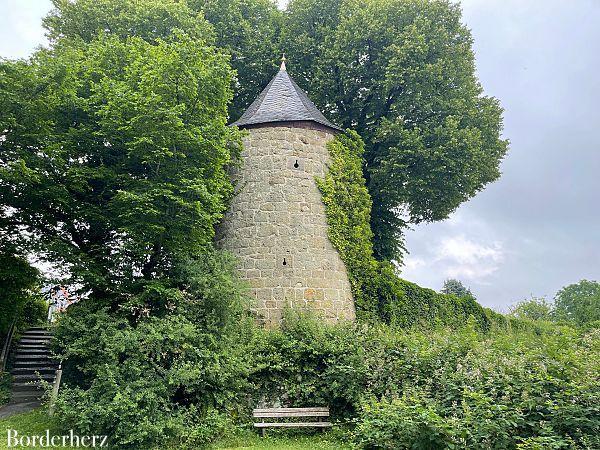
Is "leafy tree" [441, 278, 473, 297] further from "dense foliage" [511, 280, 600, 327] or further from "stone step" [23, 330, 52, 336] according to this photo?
"stone step" [23, 330, 52, 336]

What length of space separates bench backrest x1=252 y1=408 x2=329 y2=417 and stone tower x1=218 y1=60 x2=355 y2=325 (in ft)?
10.5

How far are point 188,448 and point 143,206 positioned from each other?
5.14 m

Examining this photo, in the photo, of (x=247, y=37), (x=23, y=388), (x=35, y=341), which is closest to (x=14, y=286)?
(x=23, y=388)

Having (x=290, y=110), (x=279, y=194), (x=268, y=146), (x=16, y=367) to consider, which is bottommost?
(x=16, y=367)

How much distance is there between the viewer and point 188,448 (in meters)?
9.91

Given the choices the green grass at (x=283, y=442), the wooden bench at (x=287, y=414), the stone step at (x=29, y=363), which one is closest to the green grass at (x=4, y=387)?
the stone step at (x=29, y=363)

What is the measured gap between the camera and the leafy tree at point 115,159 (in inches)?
440

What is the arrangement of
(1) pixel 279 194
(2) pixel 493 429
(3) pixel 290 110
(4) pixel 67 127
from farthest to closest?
(3) pixel 290 110 → (1) pixel 279 194 → (4) pixel 67 127 → (2) pixel 493 429

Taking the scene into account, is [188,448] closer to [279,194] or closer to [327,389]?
[327,389]

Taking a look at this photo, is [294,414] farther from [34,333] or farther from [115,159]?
[34,333]

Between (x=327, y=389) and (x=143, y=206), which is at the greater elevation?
(x=143, y=206)

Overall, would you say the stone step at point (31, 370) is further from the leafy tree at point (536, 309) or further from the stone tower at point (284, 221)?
the leafy tree at point (536, 309)

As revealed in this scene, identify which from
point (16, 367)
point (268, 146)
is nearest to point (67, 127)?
point (268, 146)

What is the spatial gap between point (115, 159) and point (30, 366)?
7.88m
